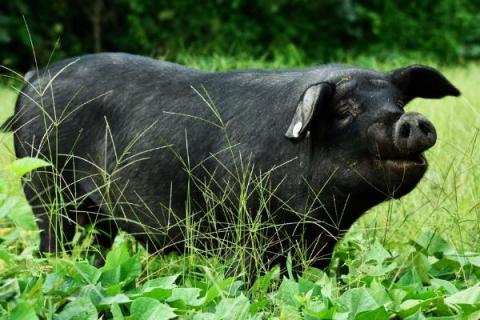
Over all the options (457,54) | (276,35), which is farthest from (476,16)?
(276,35)

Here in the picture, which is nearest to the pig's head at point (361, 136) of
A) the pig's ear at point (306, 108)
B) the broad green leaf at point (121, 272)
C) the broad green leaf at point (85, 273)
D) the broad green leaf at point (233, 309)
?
the pig's ear at point (306, 108)

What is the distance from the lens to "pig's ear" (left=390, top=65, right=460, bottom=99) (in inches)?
150

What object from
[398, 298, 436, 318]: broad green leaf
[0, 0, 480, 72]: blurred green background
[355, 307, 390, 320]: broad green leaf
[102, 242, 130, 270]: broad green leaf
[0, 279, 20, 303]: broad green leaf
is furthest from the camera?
[0, 0, 480, 72]: blurred green background

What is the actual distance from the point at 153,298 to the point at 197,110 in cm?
103

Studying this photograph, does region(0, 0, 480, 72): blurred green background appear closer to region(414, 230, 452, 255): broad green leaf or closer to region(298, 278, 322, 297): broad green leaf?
region(414, 230, 452, 255): broad green leaf

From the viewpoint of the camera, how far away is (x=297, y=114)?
139 inches

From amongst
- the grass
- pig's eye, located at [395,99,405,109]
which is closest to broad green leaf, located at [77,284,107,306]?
the grass

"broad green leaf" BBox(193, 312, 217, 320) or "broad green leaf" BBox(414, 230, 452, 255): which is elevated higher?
"broad green leaf" BBox(193, 312, 217, 320)

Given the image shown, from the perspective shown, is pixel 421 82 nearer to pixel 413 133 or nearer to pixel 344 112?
pixel 344 112

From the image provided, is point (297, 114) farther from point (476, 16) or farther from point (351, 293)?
point (476, 16)

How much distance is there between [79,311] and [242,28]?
412 inches

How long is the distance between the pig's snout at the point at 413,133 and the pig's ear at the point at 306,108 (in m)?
0.31

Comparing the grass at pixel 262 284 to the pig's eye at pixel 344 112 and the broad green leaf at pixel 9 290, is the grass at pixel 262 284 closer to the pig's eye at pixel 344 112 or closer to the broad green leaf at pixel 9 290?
the broad green leaf at pixel 9 290

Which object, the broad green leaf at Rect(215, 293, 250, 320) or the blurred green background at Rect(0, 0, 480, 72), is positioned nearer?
the broad green leaf at Rect(215, 293, 250, 320)
